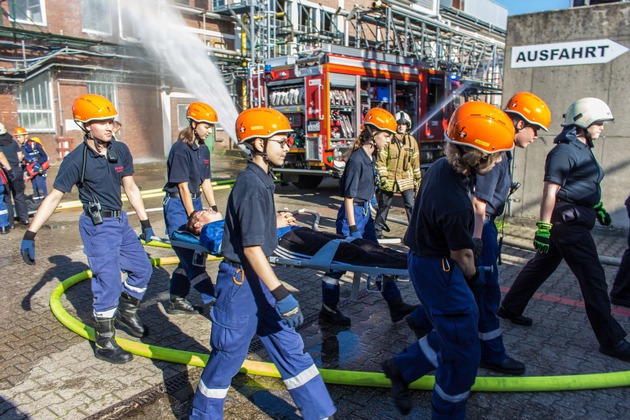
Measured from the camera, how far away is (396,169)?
776 cm

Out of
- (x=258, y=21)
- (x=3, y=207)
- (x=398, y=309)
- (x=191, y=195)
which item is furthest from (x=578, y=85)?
(x=258, y=21)

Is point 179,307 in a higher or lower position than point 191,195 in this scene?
lower

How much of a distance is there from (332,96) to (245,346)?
8.60 metres

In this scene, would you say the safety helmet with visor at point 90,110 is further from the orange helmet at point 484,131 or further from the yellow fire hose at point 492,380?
the orange helmet at point 484,131

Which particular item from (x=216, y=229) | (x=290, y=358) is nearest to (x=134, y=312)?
(x=216, y=229)

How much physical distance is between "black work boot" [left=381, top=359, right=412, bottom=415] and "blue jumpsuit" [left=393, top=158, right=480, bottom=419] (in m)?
0.33

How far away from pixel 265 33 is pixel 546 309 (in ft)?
48.6

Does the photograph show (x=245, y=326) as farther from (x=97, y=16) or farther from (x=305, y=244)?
(x=97, y=16)

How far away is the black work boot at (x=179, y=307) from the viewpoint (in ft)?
16.4

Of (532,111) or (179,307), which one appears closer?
(532,111)

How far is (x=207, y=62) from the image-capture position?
66.2ft

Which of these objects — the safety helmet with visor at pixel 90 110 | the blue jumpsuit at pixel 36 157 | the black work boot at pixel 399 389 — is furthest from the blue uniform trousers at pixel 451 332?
the blue jumpsuit at pixel 36 157

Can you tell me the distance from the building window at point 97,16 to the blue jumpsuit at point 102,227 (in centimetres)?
1675

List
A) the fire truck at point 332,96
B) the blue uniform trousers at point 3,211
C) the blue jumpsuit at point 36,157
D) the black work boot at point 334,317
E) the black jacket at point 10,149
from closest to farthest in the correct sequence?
the black work boot at point 334,317 < the blue uniform trousers at point 3,211 < the black jacket at point 10,149 < the blue jumpsuit at point 36,157 < the fire truck at point 332,96
